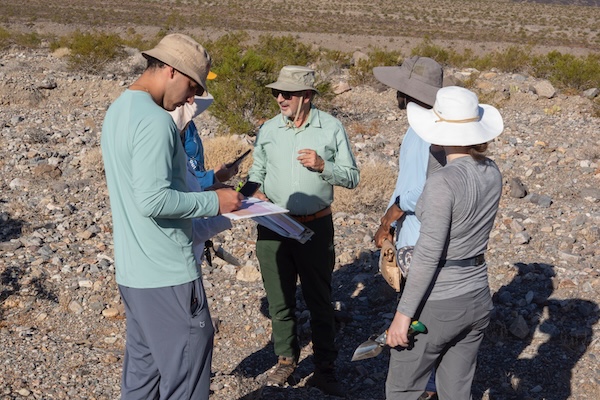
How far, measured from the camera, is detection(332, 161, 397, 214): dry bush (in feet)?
25.7

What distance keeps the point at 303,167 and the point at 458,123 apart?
1451 mm

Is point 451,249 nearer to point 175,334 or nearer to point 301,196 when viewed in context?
point 175,334

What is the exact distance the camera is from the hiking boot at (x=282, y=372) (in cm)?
437

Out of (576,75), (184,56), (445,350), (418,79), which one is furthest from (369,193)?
(576,75)

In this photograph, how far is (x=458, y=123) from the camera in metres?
2.81

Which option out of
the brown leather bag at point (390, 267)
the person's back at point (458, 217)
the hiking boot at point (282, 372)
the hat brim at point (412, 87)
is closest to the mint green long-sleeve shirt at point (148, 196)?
the person's back at point (458, 217)

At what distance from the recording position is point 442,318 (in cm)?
283

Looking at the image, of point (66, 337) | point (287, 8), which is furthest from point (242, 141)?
point (287, 8)

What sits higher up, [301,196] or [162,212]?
Answer: [162,212]

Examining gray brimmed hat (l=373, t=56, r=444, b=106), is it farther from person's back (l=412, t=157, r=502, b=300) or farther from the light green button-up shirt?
person's back (l=412, t=157, r=502, b=300)

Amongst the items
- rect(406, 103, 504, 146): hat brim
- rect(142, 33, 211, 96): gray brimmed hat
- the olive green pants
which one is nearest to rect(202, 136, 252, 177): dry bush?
the olive green pants

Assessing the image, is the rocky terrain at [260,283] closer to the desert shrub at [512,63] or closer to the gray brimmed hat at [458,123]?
the gray brimmed hat at [458,123]

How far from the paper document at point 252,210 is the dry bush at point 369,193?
15.1 ft

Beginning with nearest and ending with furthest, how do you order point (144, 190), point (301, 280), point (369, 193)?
point (144, 190)
point (301, 280)
point (369, 193)
